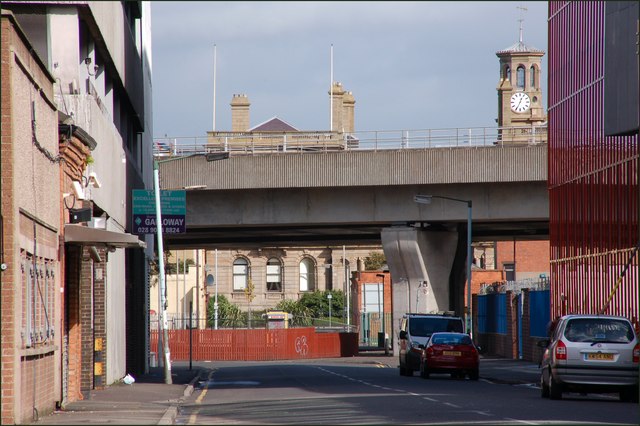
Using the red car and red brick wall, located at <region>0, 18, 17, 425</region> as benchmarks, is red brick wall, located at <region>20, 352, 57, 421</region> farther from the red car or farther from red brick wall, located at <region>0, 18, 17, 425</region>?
the red car

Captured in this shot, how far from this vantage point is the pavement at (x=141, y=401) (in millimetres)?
20198

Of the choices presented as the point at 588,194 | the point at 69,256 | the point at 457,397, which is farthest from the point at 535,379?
the point at 69,256

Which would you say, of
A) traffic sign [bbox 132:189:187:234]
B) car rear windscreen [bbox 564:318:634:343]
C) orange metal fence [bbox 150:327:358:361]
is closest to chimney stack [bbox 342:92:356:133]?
orange metal fence [bbox 150:327:358:361]

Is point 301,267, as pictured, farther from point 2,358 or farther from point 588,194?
point 2,358

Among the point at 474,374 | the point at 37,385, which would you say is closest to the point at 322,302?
the point at 474,374

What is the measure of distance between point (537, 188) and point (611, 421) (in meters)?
32.4

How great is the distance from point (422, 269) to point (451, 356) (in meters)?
19.8

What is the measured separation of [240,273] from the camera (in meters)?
128

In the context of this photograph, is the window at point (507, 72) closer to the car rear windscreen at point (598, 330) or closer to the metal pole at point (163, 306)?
the metal pole at point (163, 306)

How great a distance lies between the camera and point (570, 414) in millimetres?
20891

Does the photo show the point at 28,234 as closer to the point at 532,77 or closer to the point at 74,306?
the point at 74,306

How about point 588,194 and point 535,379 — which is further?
point 588,194

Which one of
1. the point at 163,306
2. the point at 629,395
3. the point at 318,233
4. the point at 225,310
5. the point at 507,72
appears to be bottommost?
the point at 225,310

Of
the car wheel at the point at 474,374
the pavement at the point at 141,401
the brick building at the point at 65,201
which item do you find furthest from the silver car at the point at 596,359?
the car wheel at the point at 474,374
